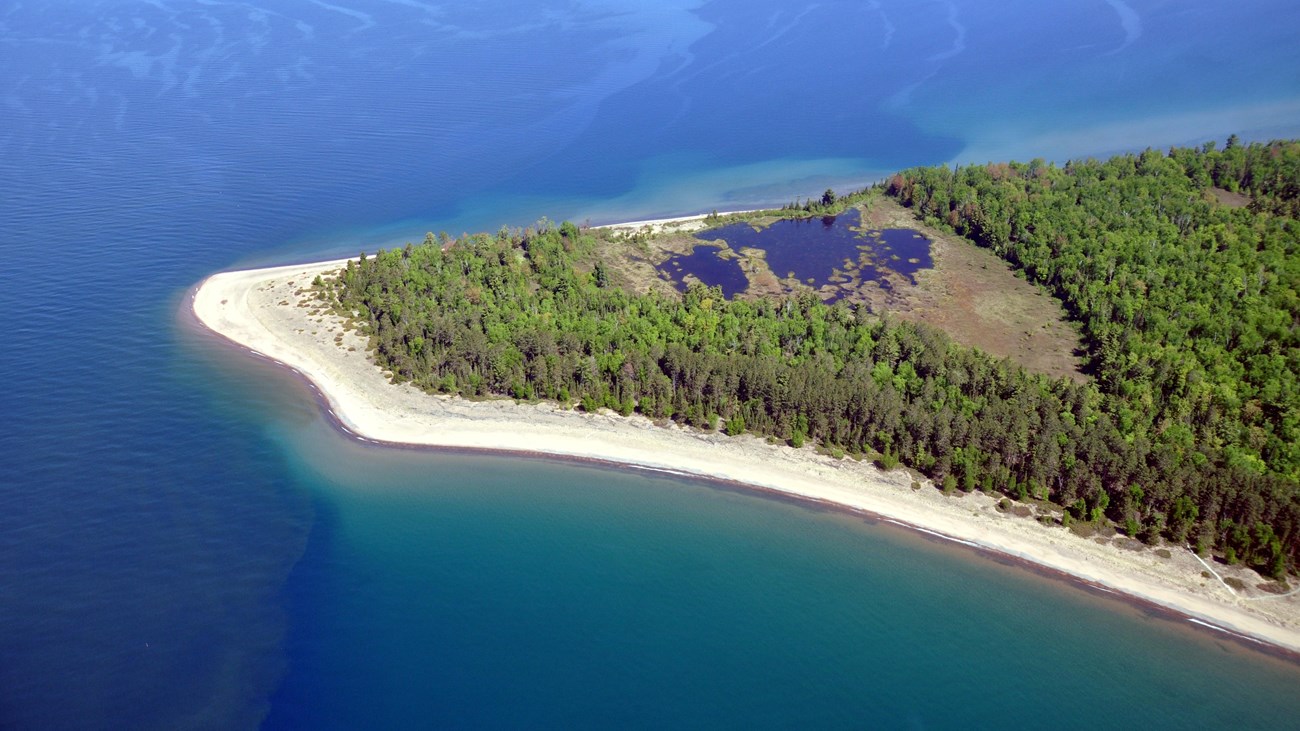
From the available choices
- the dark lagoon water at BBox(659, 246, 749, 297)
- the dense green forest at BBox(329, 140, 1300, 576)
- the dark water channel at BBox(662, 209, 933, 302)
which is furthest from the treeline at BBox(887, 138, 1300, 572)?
the dark lagoon water at BBox(659, 246, 749, 297)

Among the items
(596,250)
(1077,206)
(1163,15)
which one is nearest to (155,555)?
(596,250)

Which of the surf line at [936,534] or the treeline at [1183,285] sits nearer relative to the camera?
the treeline at [1183,285]


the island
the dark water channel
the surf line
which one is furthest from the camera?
the dark water channel

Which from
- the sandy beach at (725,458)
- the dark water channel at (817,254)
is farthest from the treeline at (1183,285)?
the dark water channel at (817,254)

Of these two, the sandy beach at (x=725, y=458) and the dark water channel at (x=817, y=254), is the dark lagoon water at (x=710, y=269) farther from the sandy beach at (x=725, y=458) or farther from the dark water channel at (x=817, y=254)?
the sandy beach at (x=725, y=458)

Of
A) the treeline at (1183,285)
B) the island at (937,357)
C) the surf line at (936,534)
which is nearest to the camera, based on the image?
the island at (937,357)

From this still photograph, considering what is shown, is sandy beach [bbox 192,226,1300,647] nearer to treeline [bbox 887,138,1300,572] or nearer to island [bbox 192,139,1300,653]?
island [bbox 192,139,1300,653]

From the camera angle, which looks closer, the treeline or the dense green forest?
the treeline

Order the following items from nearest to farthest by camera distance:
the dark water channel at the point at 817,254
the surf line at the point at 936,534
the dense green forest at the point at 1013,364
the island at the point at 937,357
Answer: the island at the point at 937,357 → the dense green forest at the point at 1013,364 → the surf line at the point at 936,534 → the dark water channel at the point at 817,254
